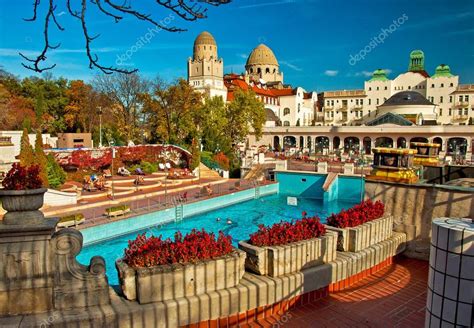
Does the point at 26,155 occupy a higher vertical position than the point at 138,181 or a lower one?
higher

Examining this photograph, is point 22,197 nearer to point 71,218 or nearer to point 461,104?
point 71,218

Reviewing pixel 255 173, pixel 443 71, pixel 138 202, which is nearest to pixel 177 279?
pixel 138 202

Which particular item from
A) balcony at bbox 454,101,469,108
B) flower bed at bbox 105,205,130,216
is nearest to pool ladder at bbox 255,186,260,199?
flower bed at bbox 105,205,130,216

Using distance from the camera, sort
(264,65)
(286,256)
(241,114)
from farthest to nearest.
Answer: (264,65), (241,114), (286,256)

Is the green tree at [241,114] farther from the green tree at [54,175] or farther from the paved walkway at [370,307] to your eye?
the paved walkway at [370,307]

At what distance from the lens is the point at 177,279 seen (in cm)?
480

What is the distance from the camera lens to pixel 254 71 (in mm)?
90750

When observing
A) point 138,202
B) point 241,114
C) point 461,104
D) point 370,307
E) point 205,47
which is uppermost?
point 205,47

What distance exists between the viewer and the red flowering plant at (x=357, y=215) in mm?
7124

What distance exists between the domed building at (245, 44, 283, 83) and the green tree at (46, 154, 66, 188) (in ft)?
234

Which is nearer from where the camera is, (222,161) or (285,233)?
(285,233)

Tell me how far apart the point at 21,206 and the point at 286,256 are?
380cm

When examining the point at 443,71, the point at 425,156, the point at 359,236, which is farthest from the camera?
the point at 443,71

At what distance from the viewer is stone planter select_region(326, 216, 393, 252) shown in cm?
689
